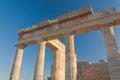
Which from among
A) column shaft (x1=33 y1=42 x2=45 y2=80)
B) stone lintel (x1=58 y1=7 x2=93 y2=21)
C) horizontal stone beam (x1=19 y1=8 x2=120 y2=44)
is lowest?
column shaft (x1=33 y1=42 x2=45 y2=80)

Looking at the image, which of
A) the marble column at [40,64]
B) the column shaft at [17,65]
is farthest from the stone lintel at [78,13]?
the column shaft at [17,65]

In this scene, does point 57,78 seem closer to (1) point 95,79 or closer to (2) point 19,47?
(1) point 95,79

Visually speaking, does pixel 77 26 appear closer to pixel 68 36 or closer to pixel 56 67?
pixel 68 36

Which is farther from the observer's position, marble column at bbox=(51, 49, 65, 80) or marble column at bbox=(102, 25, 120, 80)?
marble column at bbox=(51, 49, 65, 80)

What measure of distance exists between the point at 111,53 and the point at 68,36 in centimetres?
680

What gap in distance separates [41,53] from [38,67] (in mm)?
2427

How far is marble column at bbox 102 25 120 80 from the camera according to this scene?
14.2m

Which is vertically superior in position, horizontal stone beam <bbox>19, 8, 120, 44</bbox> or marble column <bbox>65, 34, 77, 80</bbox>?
horizontal stone beam <bbox>19, 8, 120, 44</bbox>

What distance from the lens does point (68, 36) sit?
19531 millimetres

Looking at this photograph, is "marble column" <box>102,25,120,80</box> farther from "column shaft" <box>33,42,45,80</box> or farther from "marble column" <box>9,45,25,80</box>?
"marble column" <box>9,45,25,80</box>

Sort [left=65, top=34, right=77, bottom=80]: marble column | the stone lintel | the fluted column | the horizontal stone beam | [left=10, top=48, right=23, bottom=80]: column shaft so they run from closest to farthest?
[left=65, top=34, right=77, bottom=80]: marble column
the horizontal stone beam
the stone lintel
[left=10, top=48, right=23, bottom=80]: column shaft
the fluted column

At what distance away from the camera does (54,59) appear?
2642 cm

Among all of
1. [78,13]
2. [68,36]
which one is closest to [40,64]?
[68,36]

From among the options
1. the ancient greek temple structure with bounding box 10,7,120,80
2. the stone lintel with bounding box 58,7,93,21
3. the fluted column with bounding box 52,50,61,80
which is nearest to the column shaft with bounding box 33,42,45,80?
the ancient greek temple structure with bounding box 10,7,120,80
